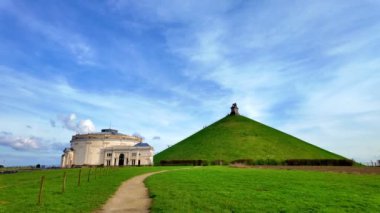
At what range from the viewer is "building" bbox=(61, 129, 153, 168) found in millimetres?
115938

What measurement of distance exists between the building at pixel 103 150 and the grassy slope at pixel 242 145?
463 inches

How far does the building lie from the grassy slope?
1176 centimetres

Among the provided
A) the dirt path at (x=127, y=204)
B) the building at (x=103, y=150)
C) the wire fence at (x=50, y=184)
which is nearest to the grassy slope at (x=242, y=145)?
the building at (x=103, y=150)

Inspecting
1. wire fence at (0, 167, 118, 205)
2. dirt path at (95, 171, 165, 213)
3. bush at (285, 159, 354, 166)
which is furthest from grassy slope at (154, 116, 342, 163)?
dirt path at (95, 171, 165, 213)

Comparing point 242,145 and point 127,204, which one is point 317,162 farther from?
point 127,204

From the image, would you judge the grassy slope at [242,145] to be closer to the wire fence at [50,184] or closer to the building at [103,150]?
the building at [103,150]

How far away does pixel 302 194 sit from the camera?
2062cm

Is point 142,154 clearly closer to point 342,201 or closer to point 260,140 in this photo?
point 260,140

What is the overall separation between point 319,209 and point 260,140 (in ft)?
385

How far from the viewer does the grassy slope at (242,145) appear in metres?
113

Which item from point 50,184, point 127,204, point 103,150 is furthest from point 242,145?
point 127,204

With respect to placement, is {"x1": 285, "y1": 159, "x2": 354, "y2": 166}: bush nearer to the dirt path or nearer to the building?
the building

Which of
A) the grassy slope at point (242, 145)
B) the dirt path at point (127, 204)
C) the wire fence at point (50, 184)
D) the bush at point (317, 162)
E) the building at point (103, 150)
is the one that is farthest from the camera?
the building at point (103, 150)

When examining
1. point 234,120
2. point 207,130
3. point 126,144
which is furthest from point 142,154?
point 234,120
